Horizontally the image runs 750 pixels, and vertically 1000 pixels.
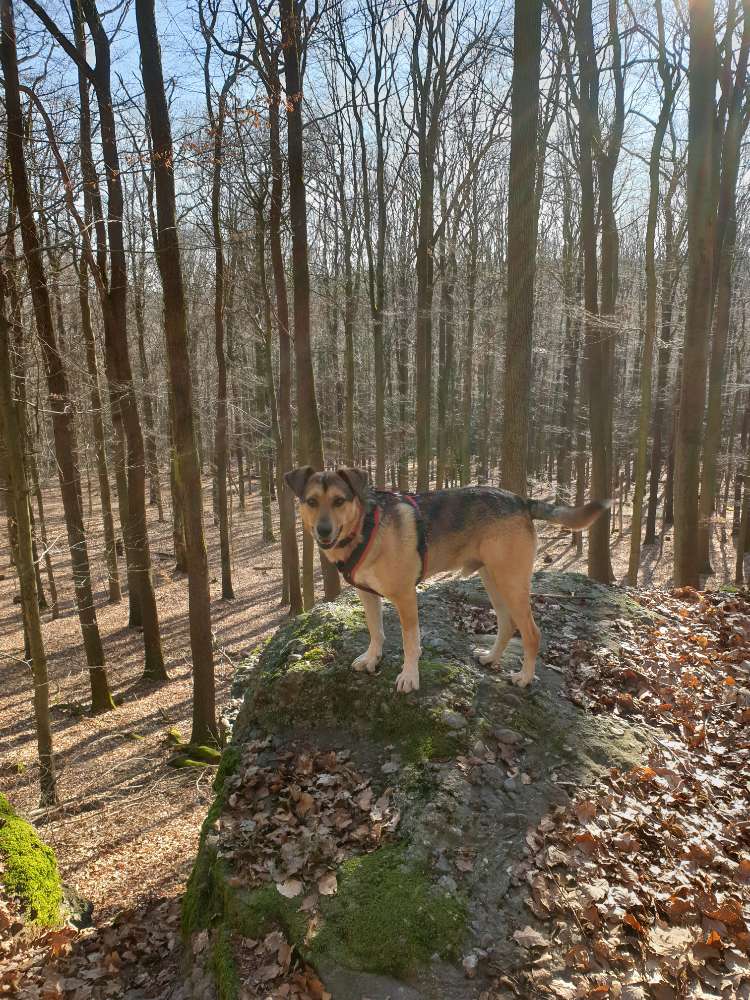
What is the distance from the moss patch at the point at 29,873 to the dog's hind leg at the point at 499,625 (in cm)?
430

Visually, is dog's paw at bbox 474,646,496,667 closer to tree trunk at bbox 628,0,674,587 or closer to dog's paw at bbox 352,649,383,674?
dog's paw at bbox 352,649,383,674

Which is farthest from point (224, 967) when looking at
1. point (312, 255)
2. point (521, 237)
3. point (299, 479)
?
point (312, 255)

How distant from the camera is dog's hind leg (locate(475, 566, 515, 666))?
18.2ft

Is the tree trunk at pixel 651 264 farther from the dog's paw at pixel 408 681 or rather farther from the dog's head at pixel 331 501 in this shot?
the dog's head at pixel 331 501

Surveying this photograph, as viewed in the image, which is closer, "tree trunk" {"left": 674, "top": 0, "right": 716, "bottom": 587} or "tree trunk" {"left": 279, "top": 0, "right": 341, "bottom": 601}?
"tree trunk" {"left": 674, "top": 0, "right": 716, "bottom": 587}

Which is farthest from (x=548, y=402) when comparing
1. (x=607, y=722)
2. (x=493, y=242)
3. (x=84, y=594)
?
(x=607, y=722)

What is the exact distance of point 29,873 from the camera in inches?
200

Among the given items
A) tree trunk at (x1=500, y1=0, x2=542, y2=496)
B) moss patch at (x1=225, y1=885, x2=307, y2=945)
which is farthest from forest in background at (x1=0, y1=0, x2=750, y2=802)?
moss patch at (x1=225, y1=885, x2=307, y2=945)

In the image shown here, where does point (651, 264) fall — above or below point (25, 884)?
above

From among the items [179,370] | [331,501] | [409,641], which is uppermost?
[179,370]

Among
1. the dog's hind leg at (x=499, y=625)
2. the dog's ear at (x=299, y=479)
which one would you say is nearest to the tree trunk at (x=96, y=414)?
the dog's ear at (x=299, y=479)

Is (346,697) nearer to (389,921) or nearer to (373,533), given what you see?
(373,533)

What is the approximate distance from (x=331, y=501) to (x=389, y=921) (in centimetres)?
273

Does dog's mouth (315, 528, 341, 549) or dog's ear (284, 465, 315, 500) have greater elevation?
dog's ear (284, 465, 315, 500)
